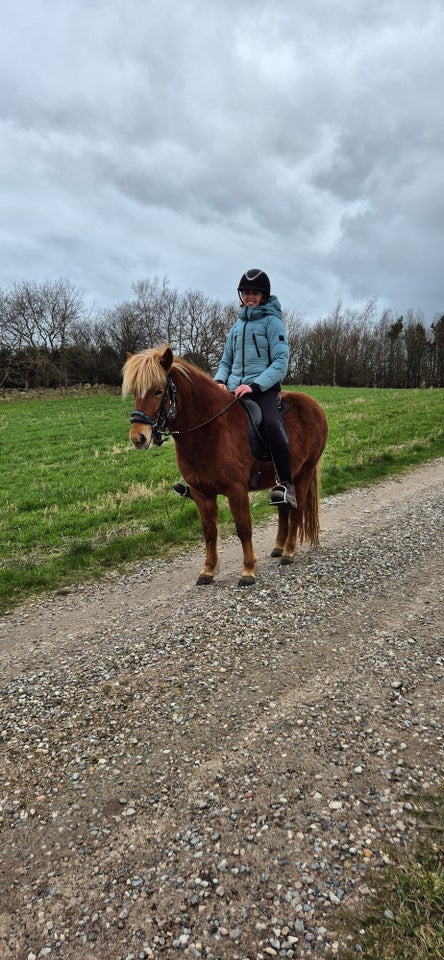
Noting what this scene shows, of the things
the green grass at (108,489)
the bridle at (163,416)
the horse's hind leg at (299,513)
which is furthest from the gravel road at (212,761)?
the bridle at (163,416)

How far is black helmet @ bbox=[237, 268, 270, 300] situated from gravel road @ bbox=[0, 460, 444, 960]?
12.7 ft

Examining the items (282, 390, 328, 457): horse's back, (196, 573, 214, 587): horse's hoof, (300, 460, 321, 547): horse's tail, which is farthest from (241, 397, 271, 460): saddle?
(196, 573, 214, 587): horse's hoof

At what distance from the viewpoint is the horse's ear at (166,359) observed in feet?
16.8

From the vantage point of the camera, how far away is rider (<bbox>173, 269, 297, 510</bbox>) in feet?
19.7

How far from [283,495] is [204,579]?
155cm

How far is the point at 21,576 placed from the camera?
21.6 feet

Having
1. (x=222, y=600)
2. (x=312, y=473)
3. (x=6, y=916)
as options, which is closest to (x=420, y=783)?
(x=6, y=916)

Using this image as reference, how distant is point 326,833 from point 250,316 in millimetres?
5515

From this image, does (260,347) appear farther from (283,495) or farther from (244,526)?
(244,526)

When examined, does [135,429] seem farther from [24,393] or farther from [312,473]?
[24,393]

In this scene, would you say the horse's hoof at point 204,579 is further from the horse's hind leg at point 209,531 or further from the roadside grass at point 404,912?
the roadside grass at point 404,912

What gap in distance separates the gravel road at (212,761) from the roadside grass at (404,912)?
7 centimetres

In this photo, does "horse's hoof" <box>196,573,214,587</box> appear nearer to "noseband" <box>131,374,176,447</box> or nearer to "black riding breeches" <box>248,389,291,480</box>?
"black riding breeches" <box>248,389,291,480</box>

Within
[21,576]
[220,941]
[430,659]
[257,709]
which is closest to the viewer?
[220,941]
